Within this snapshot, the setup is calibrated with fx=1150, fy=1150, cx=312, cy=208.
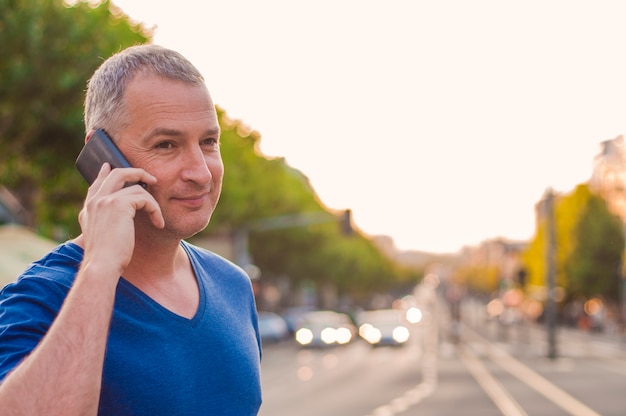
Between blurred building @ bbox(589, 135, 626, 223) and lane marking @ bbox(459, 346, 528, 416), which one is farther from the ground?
blurred building @ bbox(589, 135, 626, 223)

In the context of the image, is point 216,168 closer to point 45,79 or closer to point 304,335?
point 45,79

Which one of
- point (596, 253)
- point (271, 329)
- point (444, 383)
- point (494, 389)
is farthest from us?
point (596, 253)

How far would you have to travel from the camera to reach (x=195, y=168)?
7.24 feet

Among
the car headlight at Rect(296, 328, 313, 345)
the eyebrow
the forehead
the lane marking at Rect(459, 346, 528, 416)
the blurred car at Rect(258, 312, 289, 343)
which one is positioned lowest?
the lane marking at Rect(459, 346, 528, 416)

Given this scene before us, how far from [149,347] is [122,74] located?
523 mm

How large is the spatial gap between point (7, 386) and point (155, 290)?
0.49m

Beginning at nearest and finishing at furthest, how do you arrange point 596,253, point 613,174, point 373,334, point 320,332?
point 373,334
point 320,332
point 596,253
point 613,174

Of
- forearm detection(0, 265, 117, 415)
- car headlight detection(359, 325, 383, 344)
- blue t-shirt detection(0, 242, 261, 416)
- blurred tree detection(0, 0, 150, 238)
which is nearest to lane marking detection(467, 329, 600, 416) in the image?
car headlight detection(359, 325, 383, 344)

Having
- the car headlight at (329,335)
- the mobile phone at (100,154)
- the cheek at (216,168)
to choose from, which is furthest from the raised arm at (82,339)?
the car headlight at (329,335)

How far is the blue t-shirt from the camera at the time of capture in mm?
1952

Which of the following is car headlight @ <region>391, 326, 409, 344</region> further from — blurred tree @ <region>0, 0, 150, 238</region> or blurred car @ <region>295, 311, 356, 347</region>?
blurred tree @ <region>0, 0, 150, 238</region>

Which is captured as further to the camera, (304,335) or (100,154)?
(304,335)

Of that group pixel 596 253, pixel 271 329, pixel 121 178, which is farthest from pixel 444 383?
pixel 596 253

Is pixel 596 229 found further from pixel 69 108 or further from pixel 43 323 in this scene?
pixel 43 323
